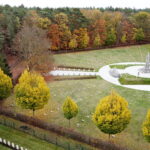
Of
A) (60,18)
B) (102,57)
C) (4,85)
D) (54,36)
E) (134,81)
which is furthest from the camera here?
(60,18)

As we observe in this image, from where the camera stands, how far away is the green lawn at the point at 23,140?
65.2 ft

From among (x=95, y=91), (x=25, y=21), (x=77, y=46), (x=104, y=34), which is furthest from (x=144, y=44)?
(x=95, y=91)

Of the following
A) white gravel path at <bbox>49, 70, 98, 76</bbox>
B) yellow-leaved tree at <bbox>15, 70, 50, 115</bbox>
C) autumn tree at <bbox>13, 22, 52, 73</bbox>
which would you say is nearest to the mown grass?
white gravel path at <bbox>49, 70, 98, 76</bbox>

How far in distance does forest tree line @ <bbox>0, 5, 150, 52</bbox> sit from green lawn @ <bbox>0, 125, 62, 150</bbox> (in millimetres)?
28190

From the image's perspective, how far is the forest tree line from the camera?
51.5m

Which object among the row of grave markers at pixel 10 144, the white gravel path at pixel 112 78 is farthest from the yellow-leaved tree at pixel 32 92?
the white gravel path at pixel 112 78

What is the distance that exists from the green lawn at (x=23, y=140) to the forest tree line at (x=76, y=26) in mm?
28190

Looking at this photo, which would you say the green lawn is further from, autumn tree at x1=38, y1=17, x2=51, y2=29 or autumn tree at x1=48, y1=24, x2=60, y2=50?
autumn tree at x1=38, y1=17, x2=51, y2=29

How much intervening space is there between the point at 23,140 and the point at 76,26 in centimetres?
4420

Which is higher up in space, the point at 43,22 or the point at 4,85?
the point at 43,22

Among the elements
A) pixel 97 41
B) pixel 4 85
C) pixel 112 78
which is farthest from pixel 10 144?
pixel 97 41

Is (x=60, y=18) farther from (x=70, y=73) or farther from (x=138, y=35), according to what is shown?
(x=138, y=35)

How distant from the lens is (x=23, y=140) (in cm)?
2075

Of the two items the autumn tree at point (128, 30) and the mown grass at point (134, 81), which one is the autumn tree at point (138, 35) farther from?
the mown grass at point (134, 81)
